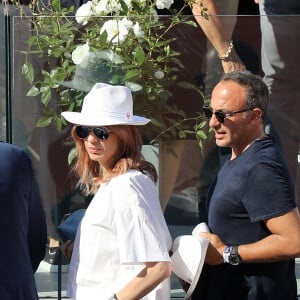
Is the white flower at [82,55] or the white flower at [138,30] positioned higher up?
the white flower at [138,30]

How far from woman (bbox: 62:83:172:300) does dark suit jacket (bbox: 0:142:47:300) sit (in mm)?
227

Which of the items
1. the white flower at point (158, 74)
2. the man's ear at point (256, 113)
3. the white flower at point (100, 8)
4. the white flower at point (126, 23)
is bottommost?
the white flower at point (158, 74)

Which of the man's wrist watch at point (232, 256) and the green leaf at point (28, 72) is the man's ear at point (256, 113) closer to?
the man's wrist watch at point (232, 256)

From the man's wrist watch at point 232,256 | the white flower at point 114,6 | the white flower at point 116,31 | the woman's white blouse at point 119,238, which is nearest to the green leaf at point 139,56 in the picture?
the white flower at point 116,31

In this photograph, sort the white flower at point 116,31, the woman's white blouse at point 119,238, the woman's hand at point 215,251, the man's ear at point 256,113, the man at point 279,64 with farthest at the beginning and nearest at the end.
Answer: the man at point 279,64
the white flower at point 116,31
the man's ear at point 256,113
the woman's hand at point 215,251
the woman's white blouse at point 119,238

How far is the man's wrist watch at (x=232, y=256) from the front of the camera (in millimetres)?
3826

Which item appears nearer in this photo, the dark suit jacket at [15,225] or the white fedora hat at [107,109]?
the dark suit jacket at [15,225]

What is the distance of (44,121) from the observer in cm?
519

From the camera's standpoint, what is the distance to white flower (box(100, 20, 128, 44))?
4.96m

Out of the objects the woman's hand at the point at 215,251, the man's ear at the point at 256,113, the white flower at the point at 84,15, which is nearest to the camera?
the woman's hand at the point at 215,251

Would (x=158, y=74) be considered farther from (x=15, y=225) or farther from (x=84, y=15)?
(x=15, y=225)

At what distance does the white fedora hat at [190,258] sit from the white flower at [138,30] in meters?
1.49

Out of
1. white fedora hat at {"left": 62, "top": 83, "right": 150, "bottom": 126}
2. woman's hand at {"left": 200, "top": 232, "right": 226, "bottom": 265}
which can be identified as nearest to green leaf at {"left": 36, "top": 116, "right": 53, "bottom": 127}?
white fedora hat at {"left": 62, "top": 83, "right": 150, "bottom": 126}

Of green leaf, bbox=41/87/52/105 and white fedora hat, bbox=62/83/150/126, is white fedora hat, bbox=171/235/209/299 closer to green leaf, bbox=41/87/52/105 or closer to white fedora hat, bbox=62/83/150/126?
white fedora hat, bbox=62/83/150/126
